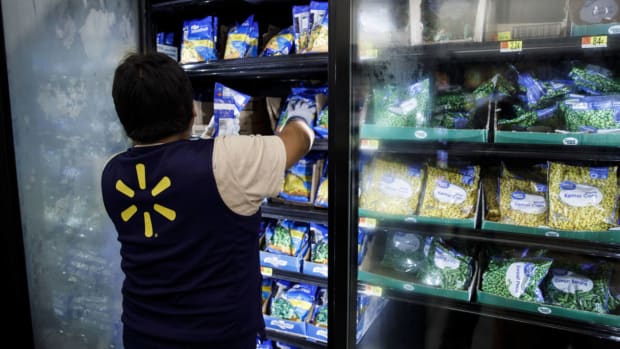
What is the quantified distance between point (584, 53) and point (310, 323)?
154 centimetres

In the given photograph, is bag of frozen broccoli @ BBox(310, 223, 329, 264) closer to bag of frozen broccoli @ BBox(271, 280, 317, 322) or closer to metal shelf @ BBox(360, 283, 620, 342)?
bag of frozen broccoli @ BBox(271, 280, 317, 322)

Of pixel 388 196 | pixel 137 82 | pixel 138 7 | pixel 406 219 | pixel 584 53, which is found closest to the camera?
pixel 137 82

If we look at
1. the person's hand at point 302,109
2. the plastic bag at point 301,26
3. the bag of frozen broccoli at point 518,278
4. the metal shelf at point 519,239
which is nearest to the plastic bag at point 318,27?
the plastic bag at point 301,26

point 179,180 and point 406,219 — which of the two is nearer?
point 179,180

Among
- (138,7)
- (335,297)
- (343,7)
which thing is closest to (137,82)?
(343,7)

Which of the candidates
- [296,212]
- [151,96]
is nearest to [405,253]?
[296,212]

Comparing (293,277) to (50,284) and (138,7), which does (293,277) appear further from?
(138,7)

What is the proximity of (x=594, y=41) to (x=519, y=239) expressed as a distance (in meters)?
0.64

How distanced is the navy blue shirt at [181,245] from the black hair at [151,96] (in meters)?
0.06

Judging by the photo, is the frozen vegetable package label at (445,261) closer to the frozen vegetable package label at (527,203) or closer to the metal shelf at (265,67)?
the frozen vegetable package label at (527,203)

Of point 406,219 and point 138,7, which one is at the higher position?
point 138,7

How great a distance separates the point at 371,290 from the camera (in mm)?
1537

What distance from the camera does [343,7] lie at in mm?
1290

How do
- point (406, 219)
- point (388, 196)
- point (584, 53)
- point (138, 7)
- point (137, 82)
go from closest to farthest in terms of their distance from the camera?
point (137, 82), point (584, 53), point (406, 219), point (388, 196), point (138, 7)
